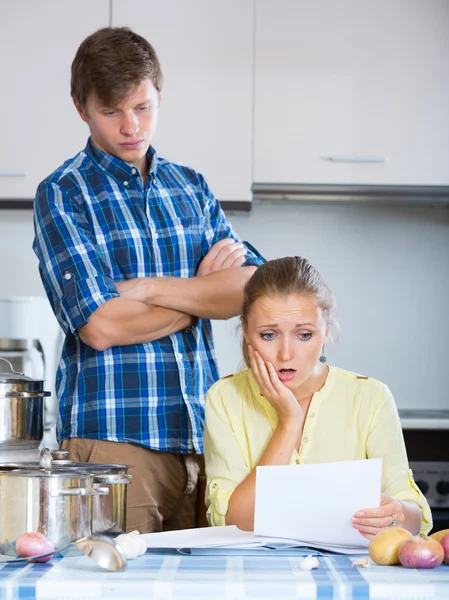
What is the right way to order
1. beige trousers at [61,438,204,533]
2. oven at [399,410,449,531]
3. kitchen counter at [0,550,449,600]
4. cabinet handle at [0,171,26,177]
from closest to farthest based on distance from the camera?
kitchen counter at [0,550,449,600] < beige trousers at [61,438,204,533] < oven at [399,410,449,531] < cabinet handle at [0,171,26,177]

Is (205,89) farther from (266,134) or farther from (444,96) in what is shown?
Answer: (444,96)

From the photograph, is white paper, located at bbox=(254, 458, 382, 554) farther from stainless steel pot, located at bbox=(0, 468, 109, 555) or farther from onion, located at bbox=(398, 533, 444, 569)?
stainless steel pot, located at bbox=(0, 468, 109, 555)

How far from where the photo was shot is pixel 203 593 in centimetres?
90

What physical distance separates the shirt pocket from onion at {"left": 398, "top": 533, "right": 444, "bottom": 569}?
90 cm

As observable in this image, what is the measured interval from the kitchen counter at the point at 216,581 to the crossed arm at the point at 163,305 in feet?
2.26

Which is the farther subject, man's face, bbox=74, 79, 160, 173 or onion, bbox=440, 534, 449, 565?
man's face, bbox=74, 79, 160, 173

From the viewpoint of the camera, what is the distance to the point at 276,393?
1467 millimetres

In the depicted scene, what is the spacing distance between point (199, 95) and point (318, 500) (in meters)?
1.89

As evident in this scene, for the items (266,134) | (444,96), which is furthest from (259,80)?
(444,96)

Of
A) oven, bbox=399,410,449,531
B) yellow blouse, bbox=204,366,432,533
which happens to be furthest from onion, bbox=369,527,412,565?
oven, bbox=399,410,449,531

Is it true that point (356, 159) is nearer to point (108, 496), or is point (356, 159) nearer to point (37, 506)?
point (108, 496)

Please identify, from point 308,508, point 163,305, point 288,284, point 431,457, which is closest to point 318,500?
point 308,508

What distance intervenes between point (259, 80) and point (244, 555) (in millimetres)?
1987

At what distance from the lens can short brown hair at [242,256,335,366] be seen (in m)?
1.53
